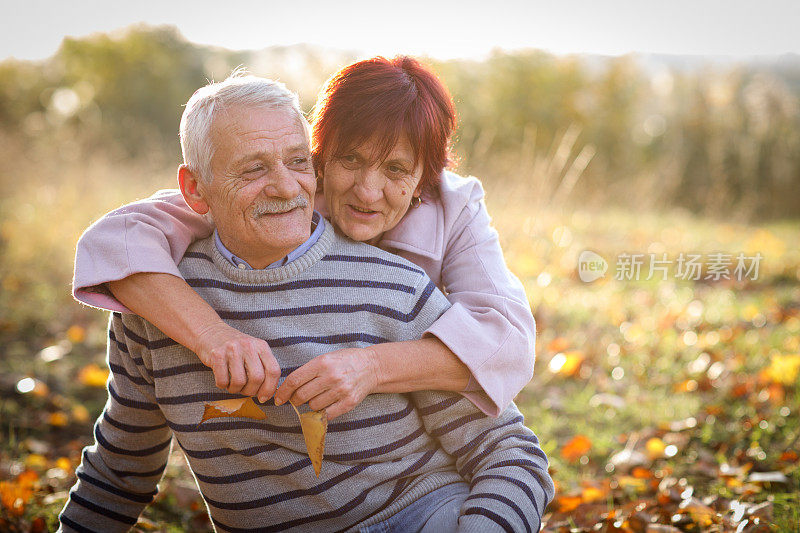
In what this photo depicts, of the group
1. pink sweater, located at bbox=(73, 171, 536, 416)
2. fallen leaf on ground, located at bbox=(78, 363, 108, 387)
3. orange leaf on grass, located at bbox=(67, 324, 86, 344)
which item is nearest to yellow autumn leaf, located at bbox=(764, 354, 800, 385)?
pink sweater, located at bbox=(73, 171, 536, 416)

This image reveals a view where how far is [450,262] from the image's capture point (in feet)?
6.15

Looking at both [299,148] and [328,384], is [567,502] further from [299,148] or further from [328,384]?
[299,148]

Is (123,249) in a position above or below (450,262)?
above

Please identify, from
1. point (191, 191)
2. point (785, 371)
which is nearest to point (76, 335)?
point (191, 191)

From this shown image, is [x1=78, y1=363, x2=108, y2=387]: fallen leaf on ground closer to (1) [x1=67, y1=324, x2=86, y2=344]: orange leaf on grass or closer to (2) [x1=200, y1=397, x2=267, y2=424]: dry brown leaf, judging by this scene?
(1) [x1=67, y1=324, x2=86, y2=344]: orange leaf on grass

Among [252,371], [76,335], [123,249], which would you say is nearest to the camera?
[252,371]

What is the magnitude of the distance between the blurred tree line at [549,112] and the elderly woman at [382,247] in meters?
4.69

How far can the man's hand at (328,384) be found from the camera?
1460 mm

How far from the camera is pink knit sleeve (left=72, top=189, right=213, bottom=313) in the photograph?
61.8 inches

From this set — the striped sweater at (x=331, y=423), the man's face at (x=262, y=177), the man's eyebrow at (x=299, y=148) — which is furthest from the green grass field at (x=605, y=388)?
the man's eyebrow at (x=299, y=148)

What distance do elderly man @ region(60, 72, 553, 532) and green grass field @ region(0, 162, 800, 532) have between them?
0.73 m

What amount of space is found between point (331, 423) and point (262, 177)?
603mm

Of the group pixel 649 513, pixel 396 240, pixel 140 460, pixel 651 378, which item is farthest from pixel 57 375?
pixel 651 378

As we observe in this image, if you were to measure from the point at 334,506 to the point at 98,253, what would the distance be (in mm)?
814
